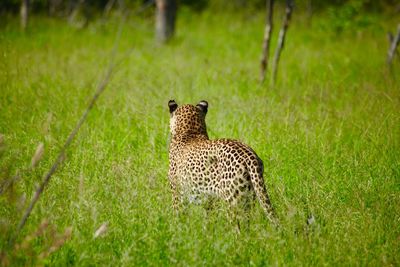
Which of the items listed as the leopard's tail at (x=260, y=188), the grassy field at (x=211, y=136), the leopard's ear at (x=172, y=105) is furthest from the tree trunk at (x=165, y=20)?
the leopard's tail at (x=260, y=188)

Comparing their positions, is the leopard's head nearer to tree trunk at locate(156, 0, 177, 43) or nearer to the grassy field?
→ the grassy field

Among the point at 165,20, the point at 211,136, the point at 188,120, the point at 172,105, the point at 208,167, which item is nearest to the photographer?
Result: the point at 208,167

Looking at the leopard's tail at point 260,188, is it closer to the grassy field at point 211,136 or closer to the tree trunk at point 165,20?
the grassy field at point 211,136

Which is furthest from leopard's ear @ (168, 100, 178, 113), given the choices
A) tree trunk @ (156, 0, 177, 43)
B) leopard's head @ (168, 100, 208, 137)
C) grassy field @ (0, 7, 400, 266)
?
tree trunk @ (156, 0, 177, 43)

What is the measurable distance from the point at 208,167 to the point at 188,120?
2.99 feet

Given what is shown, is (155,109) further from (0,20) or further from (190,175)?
(0,20)

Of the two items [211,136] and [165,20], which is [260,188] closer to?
[211,136]

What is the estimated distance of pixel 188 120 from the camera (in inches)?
202

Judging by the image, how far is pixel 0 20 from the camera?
48.4 feet

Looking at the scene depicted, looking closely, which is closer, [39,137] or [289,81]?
[39,137]

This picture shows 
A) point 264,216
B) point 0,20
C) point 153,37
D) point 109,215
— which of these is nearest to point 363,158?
point 264,216

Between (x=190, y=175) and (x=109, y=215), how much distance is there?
0.67m

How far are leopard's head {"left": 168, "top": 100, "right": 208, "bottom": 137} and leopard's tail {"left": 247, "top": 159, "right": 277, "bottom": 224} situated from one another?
119 cm

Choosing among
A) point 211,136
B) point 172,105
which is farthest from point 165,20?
point 172,105
